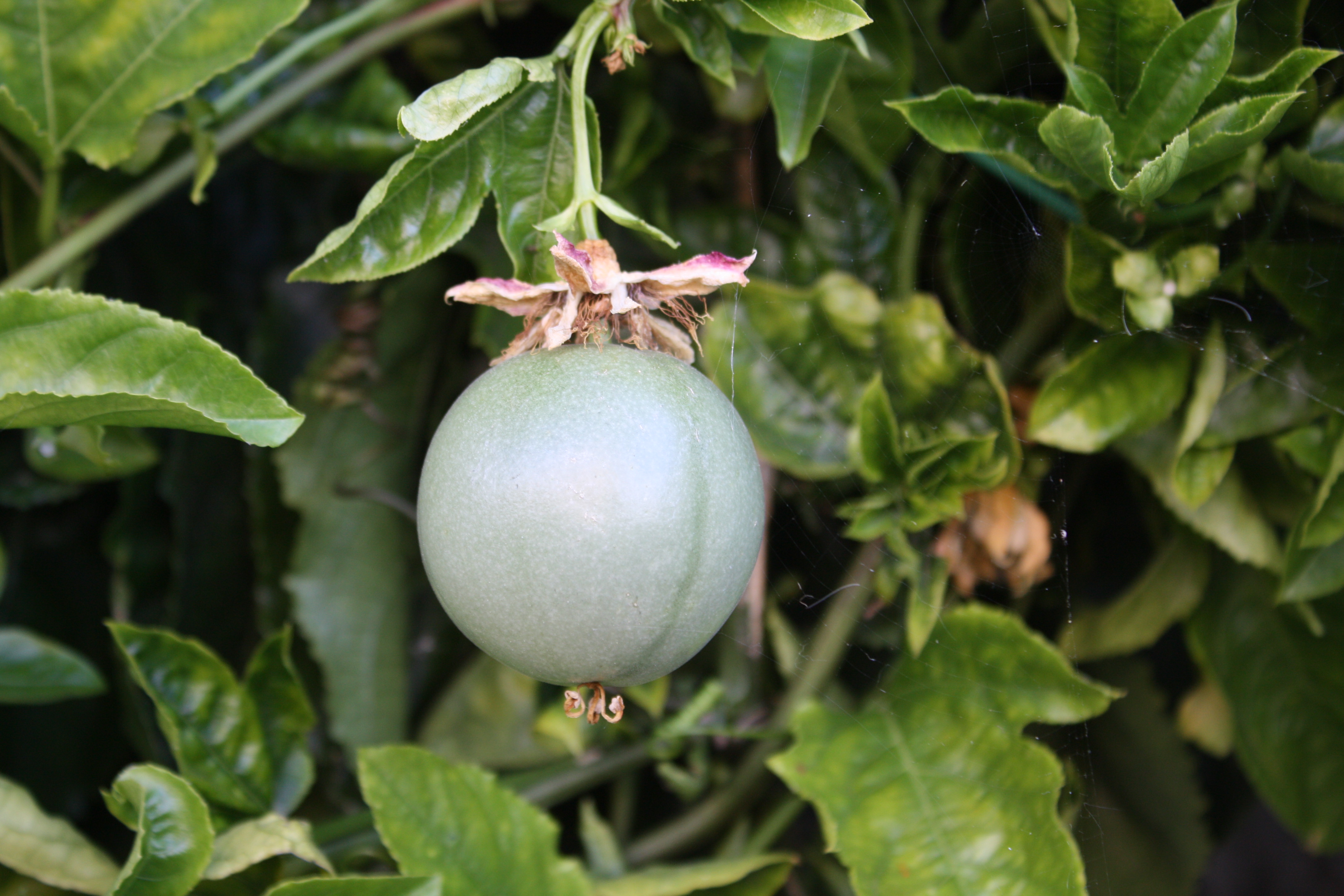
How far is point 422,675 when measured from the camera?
0.78 m

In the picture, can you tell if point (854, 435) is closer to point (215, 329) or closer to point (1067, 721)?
point (1067, 721)

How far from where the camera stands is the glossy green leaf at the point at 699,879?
23.4 inches

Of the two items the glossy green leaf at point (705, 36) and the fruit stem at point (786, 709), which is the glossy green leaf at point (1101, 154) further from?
the fruit stem at point (786, 709)

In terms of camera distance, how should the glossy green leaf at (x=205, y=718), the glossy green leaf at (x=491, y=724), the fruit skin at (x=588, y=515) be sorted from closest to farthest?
the fruit skin at (x=588, y=515), the glossy green leaf at (x=205, y=718), the glossy green leaf at (x=491, y=724)

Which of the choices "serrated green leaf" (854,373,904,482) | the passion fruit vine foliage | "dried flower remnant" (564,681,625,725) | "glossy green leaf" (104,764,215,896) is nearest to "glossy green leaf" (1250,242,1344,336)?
the passion fruit vine foliage

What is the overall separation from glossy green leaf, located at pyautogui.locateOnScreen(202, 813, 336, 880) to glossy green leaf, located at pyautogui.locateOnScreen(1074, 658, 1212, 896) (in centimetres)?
54

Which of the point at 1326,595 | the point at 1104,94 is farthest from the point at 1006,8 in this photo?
the point at 1326,595

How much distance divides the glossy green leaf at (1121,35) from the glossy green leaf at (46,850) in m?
0.69

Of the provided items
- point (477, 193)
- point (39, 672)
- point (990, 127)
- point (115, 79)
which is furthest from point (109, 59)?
point (990, 127)

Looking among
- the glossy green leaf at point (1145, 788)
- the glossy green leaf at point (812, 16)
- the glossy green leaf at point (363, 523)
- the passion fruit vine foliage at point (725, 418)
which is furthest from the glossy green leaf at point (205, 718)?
the glossy green leaf at point (1145, 788)

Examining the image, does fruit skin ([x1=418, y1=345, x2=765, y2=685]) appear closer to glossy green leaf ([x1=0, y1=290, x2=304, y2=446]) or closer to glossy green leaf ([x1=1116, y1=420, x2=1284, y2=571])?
glossy green leaf ([x1=0, y1=290, x2=304, y2=446])

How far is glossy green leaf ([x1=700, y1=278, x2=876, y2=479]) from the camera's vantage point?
0.63m

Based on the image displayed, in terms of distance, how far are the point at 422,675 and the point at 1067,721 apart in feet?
1.56

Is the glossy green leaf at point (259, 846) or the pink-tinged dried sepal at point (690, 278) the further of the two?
the glossy green leaf at point (259, 846)
